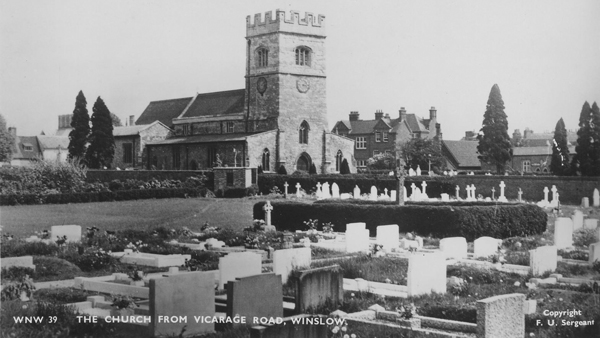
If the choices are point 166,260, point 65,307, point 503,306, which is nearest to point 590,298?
point 503,306

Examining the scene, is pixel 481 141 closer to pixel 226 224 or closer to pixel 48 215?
pixel 226 224

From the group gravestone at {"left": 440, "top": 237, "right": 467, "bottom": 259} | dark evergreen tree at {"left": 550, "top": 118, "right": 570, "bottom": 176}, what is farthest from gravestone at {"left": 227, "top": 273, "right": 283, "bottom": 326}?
dark evergreen tree at {"left": 550, "top": 118, "right": 570, "bottom": 176}

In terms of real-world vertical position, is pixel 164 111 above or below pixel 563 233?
above

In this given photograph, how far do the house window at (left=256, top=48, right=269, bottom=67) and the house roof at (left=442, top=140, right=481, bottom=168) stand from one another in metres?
25.0

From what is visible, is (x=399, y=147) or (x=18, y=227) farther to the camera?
(x=399, y=147)

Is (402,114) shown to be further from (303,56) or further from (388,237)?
(388,237)

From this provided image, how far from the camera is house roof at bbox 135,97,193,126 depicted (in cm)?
6081

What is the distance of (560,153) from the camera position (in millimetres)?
36938

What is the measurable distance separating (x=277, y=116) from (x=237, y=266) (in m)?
37.2

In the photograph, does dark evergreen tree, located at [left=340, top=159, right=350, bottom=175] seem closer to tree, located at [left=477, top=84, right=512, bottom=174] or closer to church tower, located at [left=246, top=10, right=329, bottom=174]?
church tower, located at [left=246, top=10, right=329, bottom=174]

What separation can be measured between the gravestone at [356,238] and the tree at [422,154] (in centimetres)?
4277

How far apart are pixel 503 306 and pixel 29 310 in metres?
6.52

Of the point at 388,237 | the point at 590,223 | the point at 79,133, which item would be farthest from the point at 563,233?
the point at 79,133

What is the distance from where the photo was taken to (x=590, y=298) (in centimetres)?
1107
